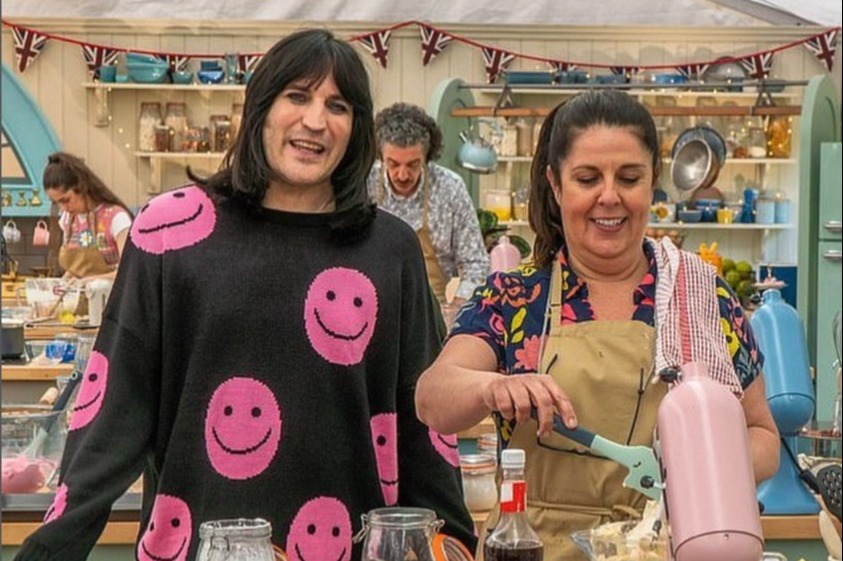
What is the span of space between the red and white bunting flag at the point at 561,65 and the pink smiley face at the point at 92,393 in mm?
8396

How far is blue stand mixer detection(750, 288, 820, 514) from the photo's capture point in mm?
2986

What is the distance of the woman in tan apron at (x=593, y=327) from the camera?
2209 mm

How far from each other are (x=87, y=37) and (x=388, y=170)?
5.74m

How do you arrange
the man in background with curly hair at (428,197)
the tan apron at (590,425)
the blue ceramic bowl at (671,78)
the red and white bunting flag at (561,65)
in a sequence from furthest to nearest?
the red and white bunting flag at (561,65)
the blue ceramic bowl at (671,78)
the man in background with curly hair at (428,197)
the tan apron at (590,425)

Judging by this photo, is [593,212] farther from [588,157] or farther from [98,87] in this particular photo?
[98,87]

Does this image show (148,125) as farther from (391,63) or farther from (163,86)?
(391,63)

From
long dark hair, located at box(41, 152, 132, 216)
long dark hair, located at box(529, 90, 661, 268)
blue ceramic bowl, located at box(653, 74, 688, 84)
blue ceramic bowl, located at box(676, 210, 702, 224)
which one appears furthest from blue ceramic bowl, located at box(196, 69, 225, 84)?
long dark hair, located at box(529, 90, 661, 268)

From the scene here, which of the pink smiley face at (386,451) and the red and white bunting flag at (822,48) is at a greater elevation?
the red and white bunting flag at (822,48)

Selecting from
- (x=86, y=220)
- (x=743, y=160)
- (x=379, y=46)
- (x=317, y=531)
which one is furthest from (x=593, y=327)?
(x=743, y=160)

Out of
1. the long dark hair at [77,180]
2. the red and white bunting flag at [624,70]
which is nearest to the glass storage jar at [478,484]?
the long dark hair at [77,180]

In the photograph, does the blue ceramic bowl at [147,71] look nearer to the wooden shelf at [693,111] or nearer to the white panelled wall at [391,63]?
the white panelled wall at [391,63]

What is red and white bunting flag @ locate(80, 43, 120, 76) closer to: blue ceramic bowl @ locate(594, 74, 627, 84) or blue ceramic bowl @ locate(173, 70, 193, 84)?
blue ceramic bowl @ locate(173, 70, 193, 84)

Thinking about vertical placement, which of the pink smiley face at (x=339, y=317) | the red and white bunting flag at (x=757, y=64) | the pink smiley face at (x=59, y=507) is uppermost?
the red and white bunting flag at (x=757, y=64)

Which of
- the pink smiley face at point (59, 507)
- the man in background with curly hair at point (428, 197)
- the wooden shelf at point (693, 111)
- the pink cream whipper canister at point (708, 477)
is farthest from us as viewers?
the wooden shelf at point (693, 111)
